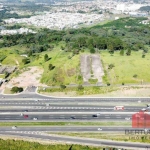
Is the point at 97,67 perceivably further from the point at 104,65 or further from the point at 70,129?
the point at 70,129

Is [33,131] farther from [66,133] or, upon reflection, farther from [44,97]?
[44,97]

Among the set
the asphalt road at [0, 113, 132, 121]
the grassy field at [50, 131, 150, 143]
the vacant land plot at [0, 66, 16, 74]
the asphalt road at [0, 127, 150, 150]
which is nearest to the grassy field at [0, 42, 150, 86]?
the vacant land plot at [0, 66, 16, 74]

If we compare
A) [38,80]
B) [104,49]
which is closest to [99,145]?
[38,80]

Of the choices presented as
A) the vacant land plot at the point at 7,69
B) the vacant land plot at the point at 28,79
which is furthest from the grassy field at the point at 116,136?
Result: the vacant land plot at the point at 7,69

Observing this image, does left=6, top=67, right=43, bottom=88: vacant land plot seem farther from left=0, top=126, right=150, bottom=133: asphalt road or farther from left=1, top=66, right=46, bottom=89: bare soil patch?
left=0, top=126, right=150, bottom=133: asphalt road

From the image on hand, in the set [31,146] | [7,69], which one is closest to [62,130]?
[31,146]
